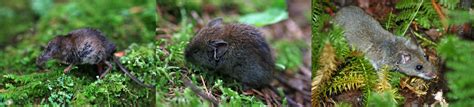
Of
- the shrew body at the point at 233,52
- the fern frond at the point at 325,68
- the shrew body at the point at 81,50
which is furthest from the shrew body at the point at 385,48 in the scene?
the shrew body at the point at 81,50

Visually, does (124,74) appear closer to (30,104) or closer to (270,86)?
(30,104)

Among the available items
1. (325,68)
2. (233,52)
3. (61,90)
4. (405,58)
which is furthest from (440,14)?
(61,90)

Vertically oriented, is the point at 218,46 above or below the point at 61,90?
above

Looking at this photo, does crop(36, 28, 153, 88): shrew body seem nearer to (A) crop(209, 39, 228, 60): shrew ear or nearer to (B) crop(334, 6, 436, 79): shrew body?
(A) crop(209, 39, 228, 60): shrew ear

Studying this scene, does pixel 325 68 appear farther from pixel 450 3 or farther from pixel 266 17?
pixel 266 17

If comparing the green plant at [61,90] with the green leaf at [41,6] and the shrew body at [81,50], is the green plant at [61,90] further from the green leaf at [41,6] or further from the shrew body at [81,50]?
the green leaf at [41,6]

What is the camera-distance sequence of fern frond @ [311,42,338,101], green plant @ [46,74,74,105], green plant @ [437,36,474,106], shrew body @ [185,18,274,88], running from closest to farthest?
green plant @ [437,36,474,106], green plant @ [46,74,74,105], fern frond @ [311,42,338,101], shrew body @ [185,18,274,88]

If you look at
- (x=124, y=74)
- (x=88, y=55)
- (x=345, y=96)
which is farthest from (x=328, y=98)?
(x=88, y=55)

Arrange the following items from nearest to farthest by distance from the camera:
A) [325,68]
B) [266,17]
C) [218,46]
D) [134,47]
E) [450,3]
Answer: [450,3] → [325,68] → [218,46] → [134,47] → [266,17]

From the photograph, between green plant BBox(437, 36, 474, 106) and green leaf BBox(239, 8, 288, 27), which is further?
Result: green leaf BBox(239, 8, 288, 27)

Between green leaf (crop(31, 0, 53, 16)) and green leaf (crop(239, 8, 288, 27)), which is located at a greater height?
green leaf (crop(31, 0, 53, 16))

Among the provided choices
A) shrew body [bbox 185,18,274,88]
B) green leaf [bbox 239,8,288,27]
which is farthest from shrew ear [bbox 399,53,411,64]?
green leaf [bbox 239,8,288,27]
